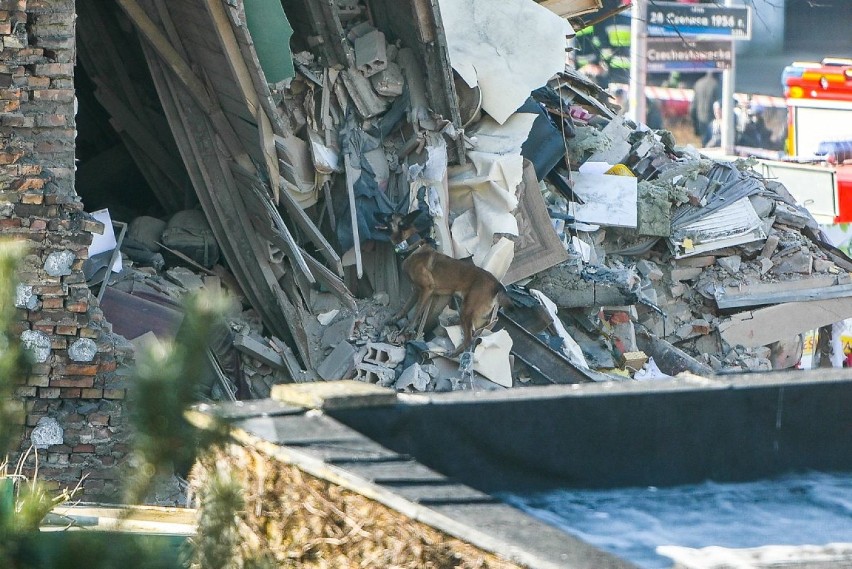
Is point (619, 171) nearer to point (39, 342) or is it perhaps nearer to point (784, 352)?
point (784, 352)

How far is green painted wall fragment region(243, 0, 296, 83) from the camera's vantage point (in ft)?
31.0

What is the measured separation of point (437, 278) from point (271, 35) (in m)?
2.41

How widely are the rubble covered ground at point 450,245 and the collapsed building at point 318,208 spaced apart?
24mm

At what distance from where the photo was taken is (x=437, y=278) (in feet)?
34.5

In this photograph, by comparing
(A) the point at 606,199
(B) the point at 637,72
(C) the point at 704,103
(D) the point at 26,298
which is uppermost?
(B) the point at 637,72

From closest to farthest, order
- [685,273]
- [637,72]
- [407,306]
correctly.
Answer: [407,306] < [685,273] < [637,72]

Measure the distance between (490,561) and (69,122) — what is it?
528 cm

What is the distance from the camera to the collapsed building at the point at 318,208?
7516 mm

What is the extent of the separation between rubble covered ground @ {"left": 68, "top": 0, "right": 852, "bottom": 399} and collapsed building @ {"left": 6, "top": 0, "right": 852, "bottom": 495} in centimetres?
2

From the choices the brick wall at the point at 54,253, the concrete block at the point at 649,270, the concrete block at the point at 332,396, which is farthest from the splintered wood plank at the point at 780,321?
the concrete block at the point at 332,396

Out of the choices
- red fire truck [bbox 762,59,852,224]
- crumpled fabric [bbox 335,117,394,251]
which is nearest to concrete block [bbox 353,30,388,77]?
crumpled fabric [bbox 335,117,394,251]

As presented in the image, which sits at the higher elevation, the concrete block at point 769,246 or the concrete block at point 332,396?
the concrete block at point 769,246

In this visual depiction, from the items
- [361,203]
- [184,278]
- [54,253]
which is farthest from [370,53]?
[54,253]

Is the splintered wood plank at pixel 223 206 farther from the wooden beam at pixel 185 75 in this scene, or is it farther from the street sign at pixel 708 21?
the street sign at pixel 708 21
